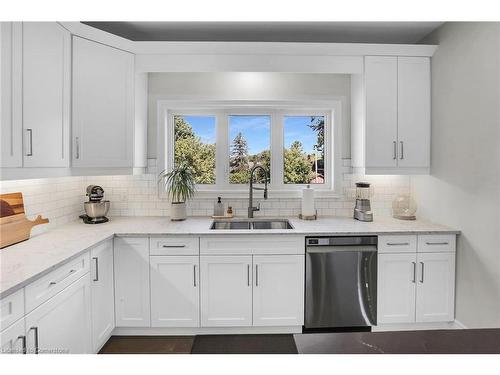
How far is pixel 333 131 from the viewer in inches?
127

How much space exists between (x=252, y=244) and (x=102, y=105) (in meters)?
1.60

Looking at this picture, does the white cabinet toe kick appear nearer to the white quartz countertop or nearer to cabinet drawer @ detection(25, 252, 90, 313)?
the white quartz countertop

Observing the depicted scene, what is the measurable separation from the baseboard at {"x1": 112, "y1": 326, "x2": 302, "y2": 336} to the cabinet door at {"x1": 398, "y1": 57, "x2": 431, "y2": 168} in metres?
1.78

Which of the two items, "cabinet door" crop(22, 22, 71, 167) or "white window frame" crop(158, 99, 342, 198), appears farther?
"white window frame" crop(158, 99, 342, 198)

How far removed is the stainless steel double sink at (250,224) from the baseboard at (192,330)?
2.84 feet

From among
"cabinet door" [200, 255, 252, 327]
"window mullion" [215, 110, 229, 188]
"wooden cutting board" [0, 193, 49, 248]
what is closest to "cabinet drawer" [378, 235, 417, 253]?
"cabinet door" [200, 255, 252, 327]

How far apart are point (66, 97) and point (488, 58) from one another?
2.94m

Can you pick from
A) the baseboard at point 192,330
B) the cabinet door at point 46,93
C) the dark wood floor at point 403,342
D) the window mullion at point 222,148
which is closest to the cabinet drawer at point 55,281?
the cabinet door at point 46,93

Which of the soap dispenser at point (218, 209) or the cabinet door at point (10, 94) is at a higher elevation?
the cabinet door at point (10, 94)

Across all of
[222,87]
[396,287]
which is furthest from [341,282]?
[222,87]

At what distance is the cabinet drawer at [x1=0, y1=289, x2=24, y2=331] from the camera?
135 cm

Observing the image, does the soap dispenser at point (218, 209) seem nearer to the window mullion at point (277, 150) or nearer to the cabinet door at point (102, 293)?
the window mullion at point (277, 150)

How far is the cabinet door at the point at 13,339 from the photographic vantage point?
1353mm

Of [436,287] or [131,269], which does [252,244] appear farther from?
[436,287]
